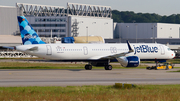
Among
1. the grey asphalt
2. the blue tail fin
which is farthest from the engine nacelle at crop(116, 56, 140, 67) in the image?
the blue tail fin

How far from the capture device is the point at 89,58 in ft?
162

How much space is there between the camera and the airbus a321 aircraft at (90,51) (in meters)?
46.8

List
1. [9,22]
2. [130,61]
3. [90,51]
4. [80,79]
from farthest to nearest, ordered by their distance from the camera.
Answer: [9,22] → [90,51] → [130,61] → [80,79]

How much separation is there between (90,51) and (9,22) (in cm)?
10188

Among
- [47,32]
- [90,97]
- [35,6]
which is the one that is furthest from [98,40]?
[90,97]

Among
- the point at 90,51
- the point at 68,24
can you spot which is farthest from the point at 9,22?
the point at 90,51

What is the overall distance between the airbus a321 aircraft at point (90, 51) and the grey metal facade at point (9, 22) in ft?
319

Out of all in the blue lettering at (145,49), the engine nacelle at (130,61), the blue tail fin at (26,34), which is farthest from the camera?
the blue lettering at (145,49)

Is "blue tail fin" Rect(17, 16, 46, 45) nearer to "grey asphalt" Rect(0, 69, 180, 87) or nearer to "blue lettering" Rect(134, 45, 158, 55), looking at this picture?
"grey asphalt" Rect(0, 69, 180, 87)

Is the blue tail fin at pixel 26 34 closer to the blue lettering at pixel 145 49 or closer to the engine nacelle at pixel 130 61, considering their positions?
the engine nacelle at pixel 130 61

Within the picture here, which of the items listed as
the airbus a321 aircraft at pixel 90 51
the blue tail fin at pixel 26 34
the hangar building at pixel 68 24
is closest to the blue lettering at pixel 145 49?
the airbus a321 aircraft at pixel 90 51

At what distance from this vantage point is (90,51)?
162 feet

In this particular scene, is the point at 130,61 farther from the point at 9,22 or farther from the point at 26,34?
the point at 9,22

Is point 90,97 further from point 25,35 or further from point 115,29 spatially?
point 115,29
